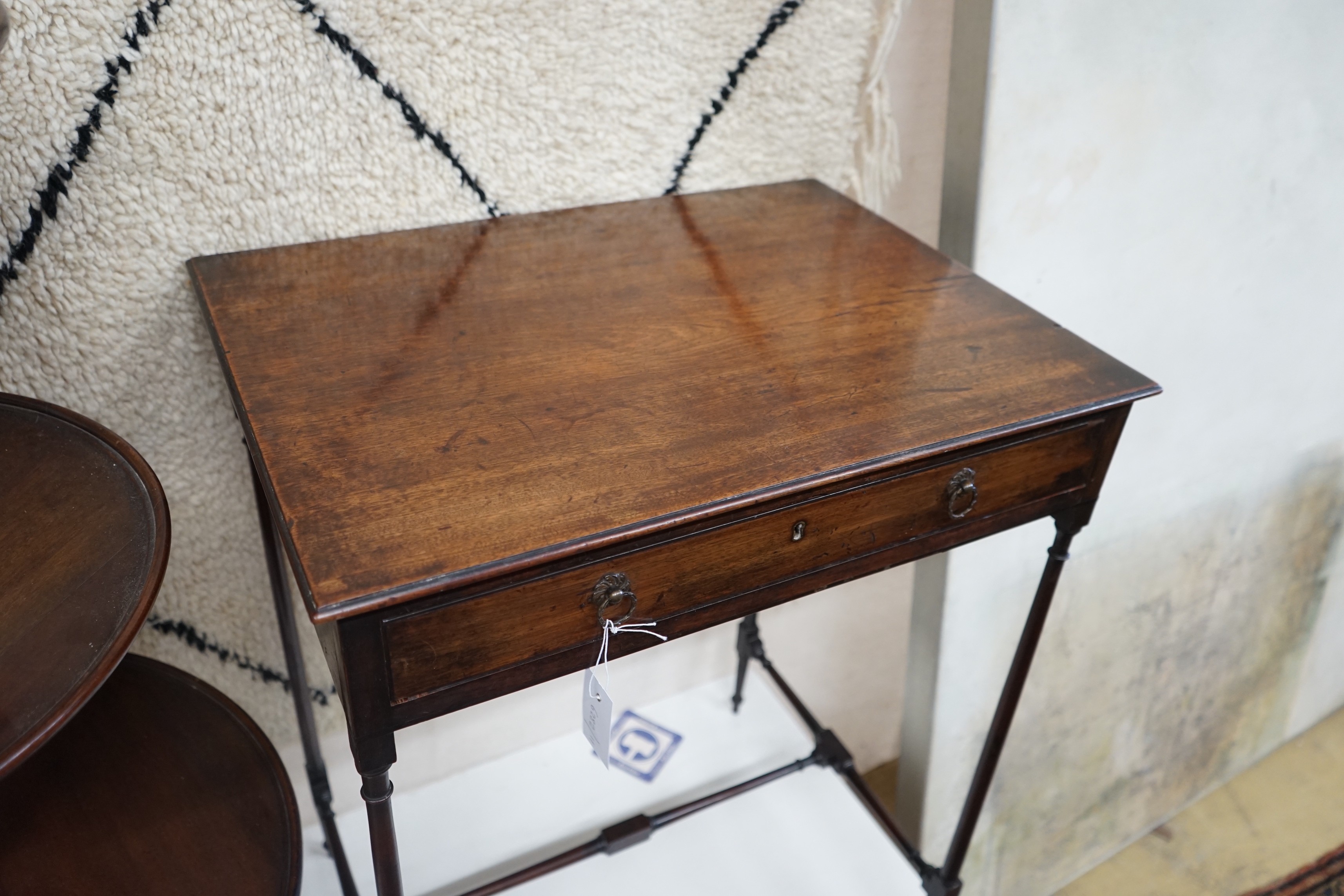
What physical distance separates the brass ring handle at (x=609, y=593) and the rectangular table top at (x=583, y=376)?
55 millimetres

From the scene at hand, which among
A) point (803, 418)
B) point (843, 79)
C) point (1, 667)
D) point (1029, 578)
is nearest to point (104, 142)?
point (1, 667)

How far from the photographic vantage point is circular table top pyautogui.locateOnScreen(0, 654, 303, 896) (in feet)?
2.33

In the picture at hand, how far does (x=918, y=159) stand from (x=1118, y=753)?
3.38ft

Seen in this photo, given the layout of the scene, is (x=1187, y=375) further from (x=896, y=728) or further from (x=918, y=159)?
(x=896, y=728)

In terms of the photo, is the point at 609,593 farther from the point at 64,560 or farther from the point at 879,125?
the point at 879,125

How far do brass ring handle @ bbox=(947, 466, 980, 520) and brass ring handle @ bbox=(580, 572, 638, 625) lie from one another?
0.26 metres

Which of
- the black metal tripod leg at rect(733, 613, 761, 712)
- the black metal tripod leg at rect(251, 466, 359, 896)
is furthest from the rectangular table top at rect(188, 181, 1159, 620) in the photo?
the black metal tripod leg at rect(733, 613, 761, 712)

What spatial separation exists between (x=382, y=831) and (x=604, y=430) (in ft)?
0.99

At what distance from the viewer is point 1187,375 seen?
1.38m

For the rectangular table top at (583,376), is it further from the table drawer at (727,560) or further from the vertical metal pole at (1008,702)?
the vertical metal pole at (1008,702)

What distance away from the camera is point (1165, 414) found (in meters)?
1.37

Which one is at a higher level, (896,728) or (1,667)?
(1,667)

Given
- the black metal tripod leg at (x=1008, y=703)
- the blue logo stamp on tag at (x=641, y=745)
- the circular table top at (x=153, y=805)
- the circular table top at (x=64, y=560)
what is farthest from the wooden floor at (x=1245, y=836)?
the circular table top at (x=64, y=560)

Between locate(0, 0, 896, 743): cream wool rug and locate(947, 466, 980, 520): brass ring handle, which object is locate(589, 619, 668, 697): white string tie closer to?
locate(947, 466, 980, 520): brass ring handle
